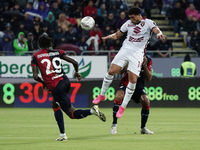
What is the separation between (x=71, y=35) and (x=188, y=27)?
5.98m

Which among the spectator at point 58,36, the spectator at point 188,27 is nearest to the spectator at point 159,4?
the spectator at point 188,27

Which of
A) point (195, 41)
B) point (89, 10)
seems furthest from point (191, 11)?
point (89, 10)

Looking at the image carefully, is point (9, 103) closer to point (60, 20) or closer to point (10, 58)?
point (10, 58)

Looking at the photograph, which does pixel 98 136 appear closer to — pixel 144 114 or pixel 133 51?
pixel 144 114

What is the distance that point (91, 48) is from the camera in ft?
62.3

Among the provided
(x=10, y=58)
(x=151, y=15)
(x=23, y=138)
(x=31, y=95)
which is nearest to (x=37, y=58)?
(x=23, y=138)

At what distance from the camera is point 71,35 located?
19.4 metres

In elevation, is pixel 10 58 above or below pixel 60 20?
below

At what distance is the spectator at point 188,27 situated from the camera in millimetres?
21672

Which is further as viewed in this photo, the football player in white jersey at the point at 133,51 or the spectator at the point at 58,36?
the spectator at the point at 58,36

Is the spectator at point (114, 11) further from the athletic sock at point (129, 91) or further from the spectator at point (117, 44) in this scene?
the athletic sock at point (129, 91)

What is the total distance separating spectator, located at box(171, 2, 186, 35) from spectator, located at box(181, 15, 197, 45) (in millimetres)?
609

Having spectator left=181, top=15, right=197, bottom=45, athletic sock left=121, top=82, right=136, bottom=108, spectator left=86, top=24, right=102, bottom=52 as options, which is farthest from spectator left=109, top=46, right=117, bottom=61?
athletic sock left=121, top=82, right=136, bottom=108

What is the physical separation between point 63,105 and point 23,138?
3.47 ft
